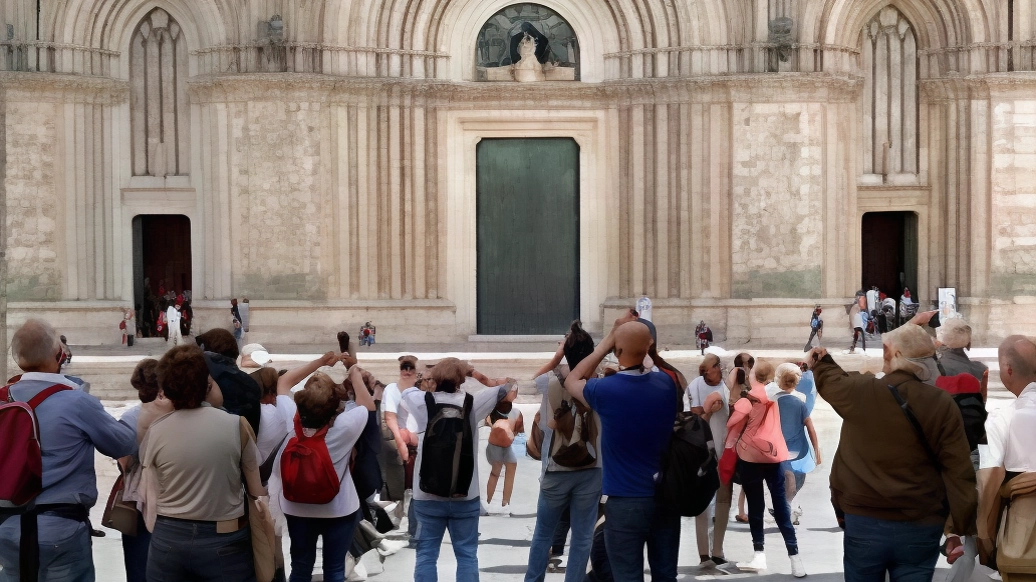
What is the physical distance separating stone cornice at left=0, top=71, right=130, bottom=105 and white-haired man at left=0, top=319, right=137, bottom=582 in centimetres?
2122

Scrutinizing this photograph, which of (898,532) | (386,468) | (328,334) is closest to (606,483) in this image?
(898,532)

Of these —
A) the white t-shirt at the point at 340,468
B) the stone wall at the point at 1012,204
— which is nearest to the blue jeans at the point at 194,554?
the white t-shirt at the point at 340,468

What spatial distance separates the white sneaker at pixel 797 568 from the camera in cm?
959

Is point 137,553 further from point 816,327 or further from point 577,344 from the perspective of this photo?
point 816,327

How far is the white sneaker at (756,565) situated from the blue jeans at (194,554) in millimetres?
4810

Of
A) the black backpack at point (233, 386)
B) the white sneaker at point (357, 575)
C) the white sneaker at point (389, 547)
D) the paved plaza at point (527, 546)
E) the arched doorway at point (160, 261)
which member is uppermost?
the arched doorway at point (160, 261)

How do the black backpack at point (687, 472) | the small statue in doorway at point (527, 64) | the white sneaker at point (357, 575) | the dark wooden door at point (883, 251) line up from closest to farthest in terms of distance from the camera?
1. the black backpack at point (687, 472)
2. the white sneaker at point (357, 575)
3. the small statue in doorway at point (527, 64)
4. the dark wooden door at point (883, 251)

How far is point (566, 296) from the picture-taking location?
27.8 m

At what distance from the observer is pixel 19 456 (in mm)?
6199

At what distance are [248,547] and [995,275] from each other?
2329cm

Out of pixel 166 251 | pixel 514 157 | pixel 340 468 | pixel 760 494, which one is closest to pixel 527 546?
pixel 760 494

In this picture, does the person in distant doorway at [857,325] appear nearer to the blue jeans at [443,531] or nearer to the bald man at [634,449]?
the blue jeans at [443,531]

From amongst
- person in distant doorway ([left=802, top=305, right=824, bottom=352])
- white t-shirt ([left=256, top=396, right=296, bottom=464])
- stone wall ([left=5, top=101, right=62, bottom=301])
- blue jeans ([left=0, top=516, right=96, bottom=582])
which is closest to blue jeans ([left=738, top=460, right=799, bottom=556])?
white t-shirt ([left=256, top=396, right=296, bottom=464])

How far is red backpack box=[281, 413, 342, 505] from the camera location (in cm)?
727
